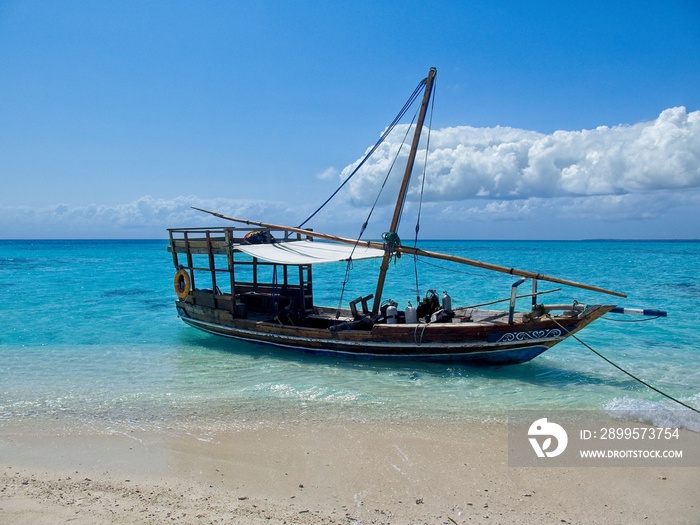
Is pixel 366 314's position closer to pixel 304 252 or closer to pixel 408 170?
Answer: pixel 304 252

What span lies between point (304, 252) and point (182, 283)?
444 centimetres

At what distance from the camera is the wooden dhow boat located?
36.0 feet

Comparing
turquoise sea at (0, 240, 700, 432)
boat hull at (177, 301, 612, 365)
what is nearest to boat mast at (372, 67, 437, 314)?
boat hull at (177, 301, 612, 365)

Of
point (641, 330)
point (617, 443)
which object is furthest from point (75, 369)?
point (641, 330)

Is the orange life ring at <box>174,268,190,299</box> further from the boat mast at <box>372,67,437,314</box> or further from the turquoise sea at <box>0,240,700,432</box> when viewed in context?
the boat mast at <box>372,67,437,314</box>

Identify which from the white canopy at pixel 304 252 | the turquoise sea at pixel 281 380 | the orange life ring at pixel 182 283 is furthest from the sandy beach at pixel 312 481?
the orange life ring at pixel 182 283

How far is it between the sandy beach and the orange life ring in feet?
25.6

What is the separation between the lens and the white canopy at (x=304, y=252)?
502 inches

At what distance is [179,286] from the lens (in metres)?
15.6

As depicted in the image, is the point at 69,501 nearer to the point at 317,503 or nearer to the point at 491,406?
the point at 317,503

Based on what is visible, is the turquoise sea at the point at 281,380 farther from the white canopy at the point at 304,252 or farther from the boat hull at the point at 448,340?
the white canopy at the point at 304,252

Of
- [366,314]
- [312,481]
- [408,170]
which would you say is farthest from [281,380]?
[408,170]

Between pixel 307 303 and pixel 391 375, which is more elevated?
pixel 307 303

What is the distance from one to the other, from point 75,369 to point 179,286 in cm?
435
